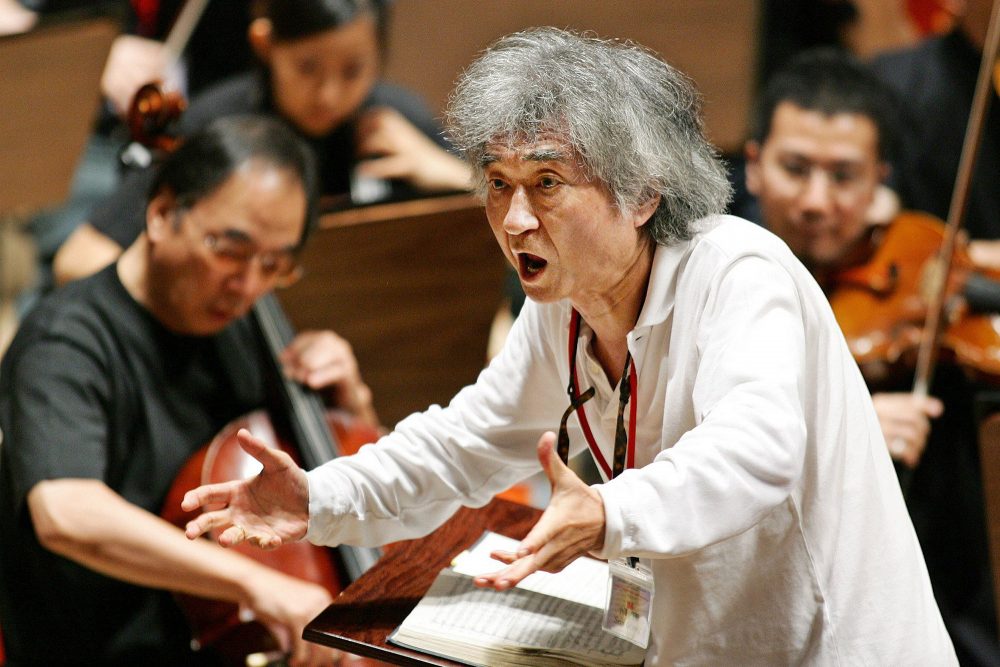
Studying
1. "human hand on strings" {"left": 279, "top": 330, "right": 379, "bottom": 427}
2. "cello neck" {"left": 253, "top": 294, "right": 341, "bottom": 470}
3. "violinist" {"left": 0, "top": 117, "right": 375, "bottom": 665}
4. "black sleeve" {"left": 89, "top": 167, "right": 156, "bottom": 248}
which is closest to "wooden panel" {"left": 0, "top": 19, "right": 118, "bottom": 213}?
"black sleeve" {"left": 89, "top": 167, "right": 156, "bottom": 248}

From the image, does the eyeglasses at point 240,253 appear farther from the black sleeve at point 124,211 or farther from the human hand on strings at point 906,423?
the human hand on strings at point 906,423

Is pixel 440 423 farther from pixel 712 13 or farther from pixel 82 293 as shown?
pixel 712 13

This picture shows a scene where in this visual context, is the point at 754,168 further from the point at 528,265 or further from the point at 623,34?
the point at 528,265

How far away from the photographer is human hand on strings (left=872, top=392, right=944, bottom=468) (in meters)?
2.54

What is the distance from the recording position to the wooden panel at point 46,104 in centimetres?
255

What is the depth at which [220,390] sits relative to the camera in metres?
2.44

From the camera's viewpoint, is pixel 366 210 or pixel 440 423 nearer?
pixel 440 423

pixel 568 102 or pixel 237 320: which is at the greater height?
pixel 568 102

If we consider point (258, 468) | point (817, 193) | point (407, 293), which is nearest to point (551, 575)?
point (258, 468)

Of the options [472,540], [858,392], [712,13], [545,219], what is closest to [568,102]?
[545,219]

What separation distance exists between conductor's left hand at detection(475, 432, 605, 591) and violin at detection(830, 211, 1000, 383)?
5.68 feet

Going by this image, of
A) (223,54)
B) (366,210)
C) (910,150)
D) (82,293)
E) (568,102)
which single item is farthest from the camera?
(223,54)

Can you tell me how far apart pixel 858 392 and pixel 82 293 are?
1.50m

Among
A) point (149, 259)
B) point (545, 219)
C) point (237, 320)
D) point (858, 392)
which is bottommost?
point (237, 320)
